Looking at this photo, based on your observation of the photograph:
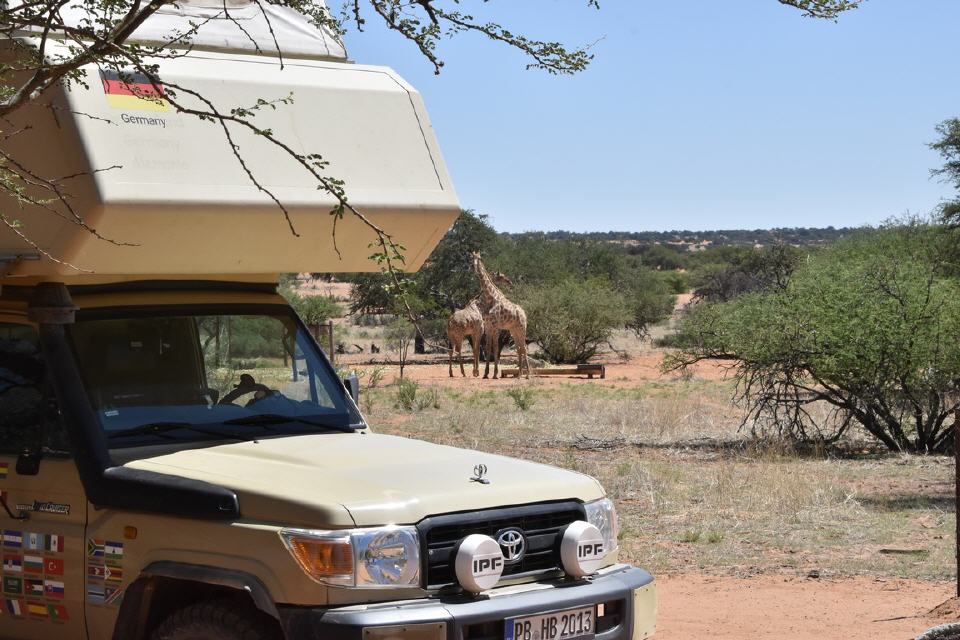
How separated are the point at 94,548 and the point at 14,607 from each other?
1.88 ft

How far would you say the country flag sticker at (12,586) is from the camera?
5250 mm

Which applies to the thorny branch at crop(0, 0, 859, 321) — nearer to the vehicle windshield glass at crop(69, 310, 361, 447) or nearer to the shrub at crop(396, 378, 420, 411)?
the vehicle windshield glass at crop(69, 310, 361, 447)

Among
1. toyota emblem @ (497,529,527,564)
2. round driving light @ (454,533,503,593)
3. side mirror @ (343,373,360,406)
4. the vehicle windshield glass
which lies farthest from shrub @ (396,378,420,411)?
round driving light @ (454,533,503,593)

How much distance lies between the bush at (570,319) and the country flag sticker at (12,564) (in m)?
31.8

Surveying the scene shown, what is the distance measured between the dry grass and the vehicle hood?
4.26 metres

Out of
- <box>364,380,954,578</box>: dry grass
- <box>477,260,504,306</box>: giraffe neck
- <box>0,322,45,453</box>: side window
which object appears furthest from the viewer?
<box>477,260,504,306</box>: giraffe neck

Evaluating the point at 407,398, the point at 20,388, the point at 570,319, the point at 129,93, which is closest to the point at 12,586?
the point at 20,388

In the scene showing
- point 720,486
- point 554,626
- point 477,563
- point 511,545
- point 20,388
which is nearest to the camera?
point 477,563

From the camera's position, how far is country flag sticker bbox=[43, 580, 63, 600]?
510cm

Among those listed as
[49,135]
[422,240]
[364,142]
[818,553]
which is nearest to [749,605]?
[818,553]

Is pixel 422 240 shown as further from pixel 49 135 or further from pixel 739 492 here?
pixel 739 492

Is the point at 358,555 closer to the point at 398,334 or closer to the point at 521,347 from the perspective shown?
the point at 521,347

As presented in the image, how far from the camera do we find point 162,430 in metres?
5.56

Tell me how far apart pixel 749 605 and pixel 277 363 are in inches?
148
